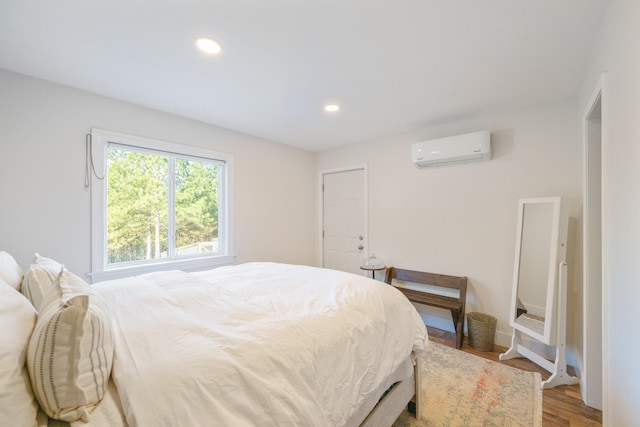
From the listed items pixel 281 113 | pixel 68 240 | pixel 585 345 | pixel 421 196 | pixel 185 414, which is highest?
pixel 281 113

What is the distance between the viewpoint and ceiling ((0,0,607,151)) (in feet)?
4.68

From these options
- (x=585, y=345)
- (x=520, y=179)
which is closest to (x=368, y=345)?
(x=585, y=345)

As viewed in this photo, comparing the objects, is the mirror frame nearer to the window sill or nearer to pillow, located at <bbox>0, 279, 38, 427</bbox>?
pillow, located at <bbox>0, 279, 38, 427</bbox>

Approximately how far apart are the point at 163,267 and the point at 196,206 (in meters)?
0.76

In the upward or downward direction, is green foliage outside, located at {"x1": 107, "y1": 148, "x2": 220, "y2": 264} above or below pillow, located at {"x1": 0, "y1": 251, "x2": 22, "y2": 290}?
above

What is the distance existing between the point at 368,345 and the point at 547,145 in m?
2.64

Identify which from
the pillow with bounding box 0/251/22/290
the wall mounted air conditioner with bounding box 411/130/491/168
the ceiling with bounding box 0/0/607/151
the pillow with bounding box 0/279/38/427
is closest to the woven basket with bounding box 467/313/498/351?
the wall mounted air conditioner with bounding box 411/130/491/168

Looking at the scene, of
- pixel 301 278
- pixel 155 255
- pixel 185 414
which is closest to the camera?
pixel 185 414

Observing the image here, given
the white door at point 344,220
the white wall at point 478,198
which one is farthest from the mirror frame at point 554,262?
the white door at point 344,220

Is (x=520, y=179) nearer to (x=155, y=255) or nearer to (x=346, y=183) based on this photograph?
(x=346, y=183)

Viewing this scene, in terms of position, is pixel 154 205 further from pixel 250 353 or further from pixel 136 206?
pixel 250 353

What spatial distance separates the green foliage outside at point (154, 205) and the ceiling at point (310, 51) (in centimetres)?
62

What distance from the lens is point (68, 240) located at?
2213mm

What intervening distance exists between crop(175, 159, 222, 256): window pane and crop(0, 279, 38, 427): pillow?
230cm
